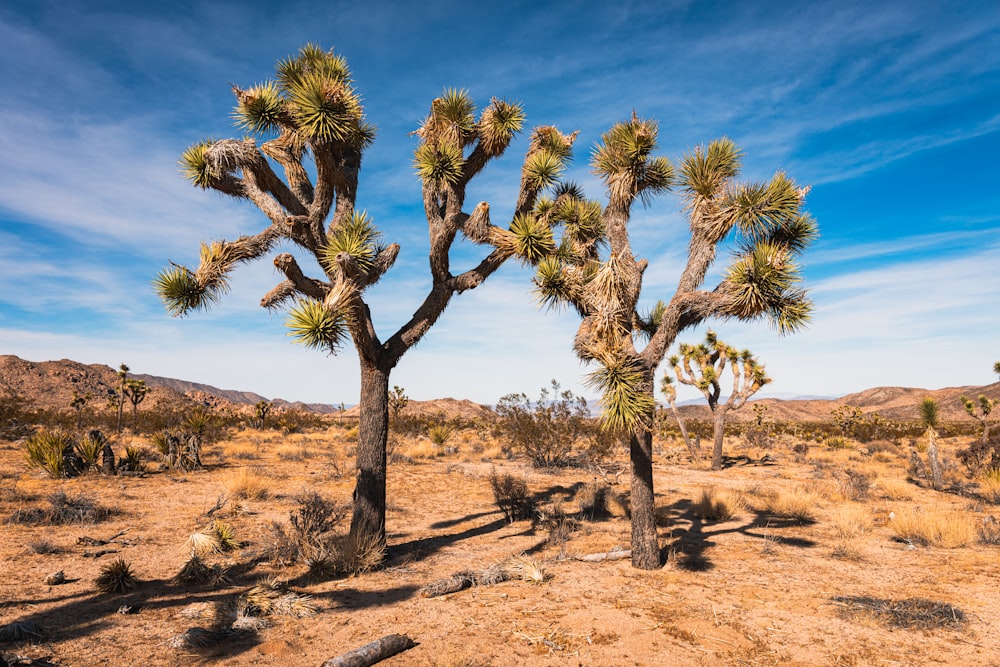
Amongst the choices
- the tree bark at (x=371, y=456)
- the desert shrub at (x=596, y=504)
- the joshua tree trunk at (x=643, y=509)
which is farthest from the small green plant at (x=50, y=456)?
the joshua tree trunk at (x=643, y=509)

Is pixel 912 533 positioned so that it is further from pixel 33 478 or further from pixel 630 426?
pixel 33 478

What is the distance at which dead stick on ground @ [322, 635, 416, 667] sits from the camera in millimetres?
4406

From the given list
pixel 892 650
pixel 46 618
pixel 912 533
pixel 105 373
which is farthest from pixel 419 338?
pixel 105 373

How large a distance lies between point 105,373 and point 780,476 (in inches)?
3928

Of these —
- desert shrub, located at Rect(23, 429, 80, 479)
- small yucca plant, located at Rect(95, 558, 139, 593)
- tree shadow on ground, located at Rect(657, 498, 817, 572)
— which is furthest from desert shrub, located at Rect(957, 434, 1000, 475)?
desert shrub, located at Rect(23, 429, 80, 479)

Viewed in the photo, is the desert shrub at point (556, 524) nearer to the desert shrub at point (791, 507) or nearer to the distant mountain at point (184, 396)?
the desert shrub at point (791, 507)

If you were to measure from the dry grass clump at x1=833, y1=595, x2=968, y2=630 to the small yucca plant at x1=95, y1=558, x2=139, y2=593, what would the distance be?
8435 millimetres

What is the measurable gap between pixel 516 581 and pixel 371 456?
2.87 meters

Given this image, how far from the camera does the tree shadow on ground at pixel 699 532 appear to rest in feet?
26.1

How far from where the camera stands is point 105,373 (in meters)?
84.6

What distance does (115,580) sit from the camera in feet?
20.8

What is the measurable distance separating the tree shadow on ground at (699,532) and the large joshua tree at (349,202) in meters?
4.68

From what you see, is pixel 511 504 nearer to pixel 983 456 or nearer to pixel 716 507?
pixel 716 507

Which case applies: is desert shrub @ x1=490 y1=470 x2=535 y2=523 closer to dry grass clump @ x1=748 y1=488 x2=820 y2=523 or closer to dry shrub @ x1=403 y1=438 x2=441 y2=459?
dry grass clump @ x1=748 y1=488 x2=820 y2=523
